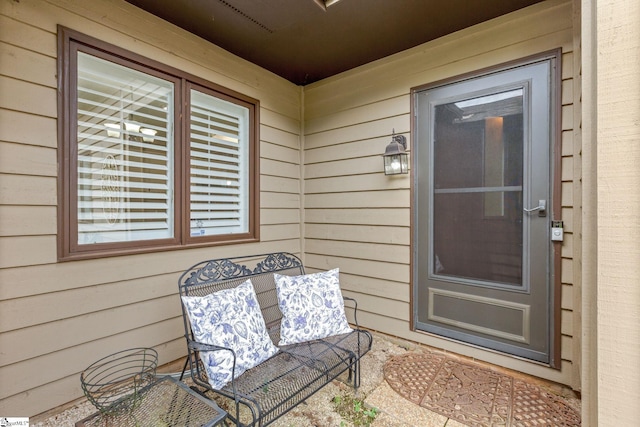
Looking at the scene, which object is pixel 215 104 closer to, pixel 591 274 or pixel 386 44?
Answer: pixel 386 44

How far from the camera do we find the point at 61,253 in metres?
1.86

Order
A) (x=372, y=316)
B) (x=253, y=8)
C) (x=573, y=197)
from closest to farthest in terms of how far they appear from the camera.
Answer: (x=573, y=197)
(x=253, y=8)
(x=372, y=316)

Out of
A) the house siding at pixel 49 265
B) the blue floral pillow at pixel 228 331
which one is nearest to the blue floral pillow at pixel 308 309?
the blue floral pillow at pixel 228 331

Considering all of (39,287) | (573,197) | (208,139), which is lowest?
(39,287)

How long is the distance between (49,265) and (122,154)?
0.90 m

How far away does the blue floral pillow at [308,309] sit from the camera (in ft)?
6.85

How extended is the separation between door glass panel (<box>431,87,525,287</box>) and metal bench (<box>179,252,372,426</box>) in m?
1.13

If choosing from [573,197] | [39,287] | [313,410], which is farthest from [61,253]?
[573,197]

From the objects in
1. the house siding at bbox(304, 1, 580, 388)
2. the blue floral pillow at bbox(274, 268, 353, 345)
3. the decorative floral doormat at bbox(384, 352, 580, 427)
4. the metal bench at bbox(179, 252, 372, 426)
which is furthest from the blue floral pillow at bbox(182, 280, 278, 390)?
the house siding at bbox(304, 1, 580, 388)

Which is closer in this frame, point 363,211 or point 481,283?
point 481,283

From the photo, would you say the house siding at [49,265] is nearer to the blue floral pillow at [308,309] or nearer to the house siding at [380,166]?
the blue floral pillow at [308,309]

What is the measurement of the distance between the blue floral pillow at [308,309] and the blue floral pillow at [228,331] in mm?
223

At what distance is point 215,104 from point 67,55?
1.11 meters

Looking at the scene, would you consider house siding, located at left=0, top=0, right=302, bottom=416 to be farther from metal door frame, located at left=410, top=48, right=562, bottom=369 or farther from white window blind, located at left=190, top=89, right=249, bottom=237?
metal door frame, located at left=410, top=48, right=562, bottom=369
